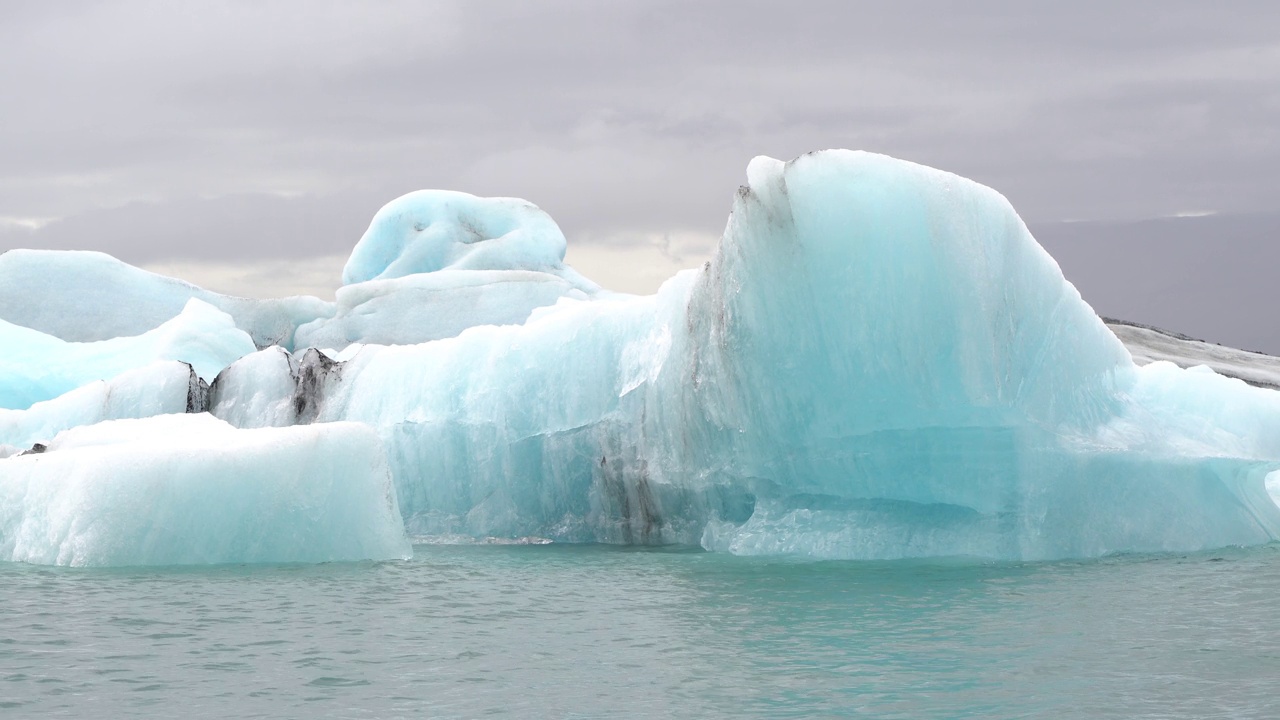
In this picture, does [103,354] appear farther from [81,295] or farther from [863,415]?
[863,415]

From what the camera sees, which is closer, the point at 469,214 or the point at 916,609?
the point at 916,609

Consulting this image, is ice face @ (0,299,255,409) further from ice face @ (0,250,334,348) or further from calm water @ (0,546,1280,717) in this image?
calm water @ (0,546,1280,717)

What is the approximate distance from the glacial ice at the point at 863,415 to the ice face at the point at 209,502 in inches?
1.6

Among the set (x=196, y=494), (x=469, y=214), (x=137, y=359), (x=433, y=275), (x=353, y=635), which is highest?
(x=469, y=214)

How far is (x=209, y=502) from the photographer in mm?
11945

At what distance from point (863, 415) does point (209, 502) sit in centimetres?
567

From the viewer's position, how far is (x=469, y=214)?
35.2 meters

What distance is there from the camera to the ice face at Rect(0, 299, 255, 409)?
2202 cm

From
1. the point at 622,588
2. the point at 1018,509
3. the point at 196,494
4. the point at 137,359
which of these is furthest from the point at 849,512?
the point at 137,359

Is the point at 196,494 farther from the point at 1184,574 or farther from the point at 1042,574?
the point at 1184,574

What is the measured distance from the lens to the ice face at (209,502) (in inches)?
465

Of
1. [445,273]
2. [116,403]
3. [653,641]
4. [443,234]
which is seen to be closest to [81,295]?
[445,273]

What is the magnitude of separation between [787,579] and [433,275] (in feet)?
69.1

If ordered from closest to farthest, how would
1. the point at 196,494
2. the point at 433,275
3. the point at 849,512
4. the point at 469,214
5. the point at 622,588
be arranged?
1. the point at 622,588
2. the point at 196,494
3. the point at 849,512
4. the point at 433,275
5. the point at 469,214
